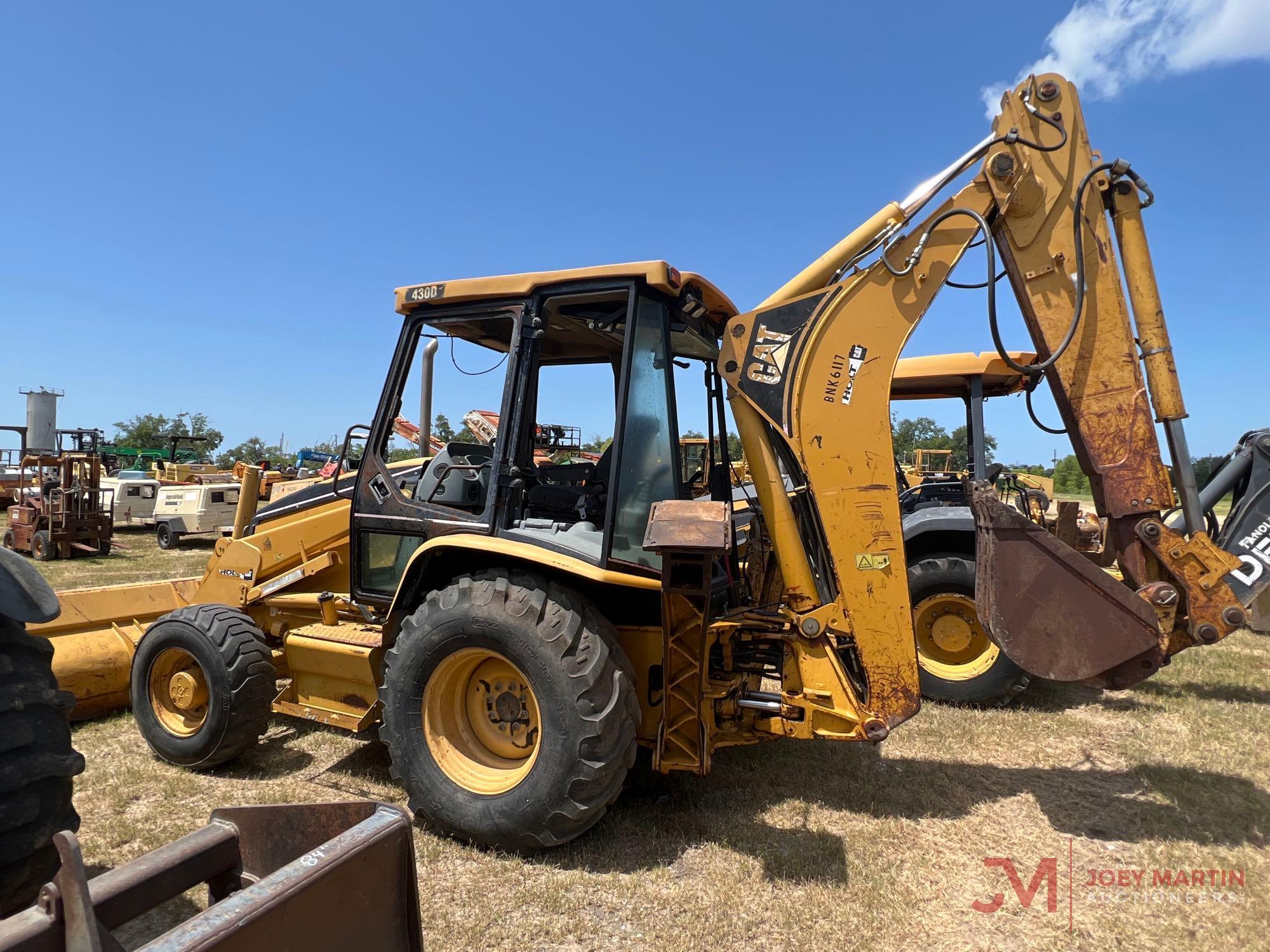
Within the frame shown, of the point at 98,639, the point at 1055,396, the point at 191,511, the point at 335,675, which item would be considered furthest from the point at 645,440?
the point at 191,511

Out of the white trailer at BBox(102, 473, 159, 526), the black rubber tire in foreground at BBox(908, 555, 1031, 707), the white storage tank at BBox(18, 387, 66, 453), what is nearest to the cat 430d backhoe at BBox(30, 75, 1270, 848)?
the black rubber tire in foreground at BBox(908, 555, 1031, 707)

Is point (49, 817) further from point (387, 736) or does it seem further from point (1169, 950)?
point (1169, 950)

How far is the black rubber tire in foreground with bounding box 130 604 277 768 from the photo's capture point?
4039mm

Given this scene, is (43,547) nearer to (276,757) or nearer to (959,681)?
(276,757)

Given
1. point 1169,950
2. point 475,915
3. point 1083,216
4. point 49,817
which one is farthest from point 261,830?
point 1083,216

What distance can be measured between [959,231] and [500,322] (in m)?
2.28

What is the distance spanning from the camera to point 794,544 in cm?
356

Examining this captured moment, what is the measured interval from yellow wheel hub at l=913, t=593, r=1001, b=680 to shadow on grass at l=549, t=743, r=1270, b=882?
1287mm

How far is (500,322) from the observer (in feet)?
13.0

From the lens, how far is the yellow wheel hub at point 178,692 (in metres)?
4.27

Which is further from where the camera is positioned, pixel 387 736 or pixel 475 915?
pixel 387 736

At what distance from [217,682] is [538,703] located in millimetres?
1999

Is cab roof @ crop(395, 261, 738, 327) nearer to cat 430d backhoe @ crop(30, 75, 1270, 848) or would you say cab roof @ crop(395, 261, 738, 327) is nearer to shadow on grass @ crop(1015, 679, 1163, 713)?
cat 430d backhoe @ crop(30, 75, 1270, 848)

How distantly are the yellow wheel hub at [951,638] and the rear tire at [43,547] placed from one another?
46.5 feet
